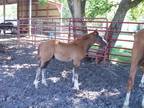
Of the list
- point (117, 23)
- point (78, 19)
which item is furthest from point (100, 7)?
point (117, 23)

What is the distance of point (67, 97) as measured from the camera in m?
5.82

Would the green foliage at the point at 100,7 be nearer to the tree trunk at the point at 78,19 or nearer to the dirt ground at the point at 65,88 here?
the tree trunk at the point at 78,19

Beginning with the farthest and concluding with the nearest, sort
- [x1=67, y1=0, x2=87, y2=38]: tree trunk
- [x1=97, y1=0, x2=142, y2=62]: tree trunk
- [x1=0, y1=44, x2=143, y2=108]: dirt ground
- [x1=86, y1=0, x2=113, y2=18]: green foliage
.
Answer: [x1=86, y1=0, x2=113, y2=18]: green foliage
[x1=67, y1=0, x2=87, y2=38]: tree trunk
[x1=97, y1=0, x2=142, y2=62]: tree trunk
[x1=0, y1=44, x2=143, y2=108]: dirt ground

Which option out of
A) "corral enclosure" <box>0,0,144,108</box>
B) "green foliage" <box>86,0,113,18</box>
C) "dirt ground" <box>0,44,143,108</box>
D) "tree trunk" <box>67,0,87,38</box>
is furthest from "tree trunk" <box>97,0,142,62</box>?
"green foliage" <box>86,0,113,18</box>

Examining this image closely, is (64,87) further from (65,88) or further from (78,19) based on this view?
(78,19)

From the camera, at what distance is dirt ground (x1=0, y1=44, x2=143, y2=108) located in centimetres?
548

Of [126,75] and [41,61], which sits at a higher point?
[41,61]

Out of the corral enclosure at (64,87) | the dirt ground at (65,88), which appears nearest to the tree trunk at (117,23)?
the corral enclosure at (64,87)

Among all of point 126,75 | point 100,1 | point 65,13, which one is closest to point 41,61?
point 126,75

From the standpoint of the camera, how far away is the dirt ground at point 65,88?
18.0 feet

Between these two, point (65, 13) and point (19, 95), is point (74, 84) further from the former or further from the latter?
point (65, 13)

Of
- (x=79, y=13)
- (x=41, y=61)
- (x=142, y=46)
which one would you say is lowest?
(x=41, y=61)

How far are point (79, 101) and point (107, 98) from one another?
1.94ft

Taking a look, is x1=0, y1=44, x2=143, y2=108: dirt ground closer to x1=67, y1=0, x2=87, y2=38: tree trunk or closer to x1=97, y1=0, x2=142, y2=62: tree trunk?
x1=97, y1=0, x2=142, y2=62: tree trunk
